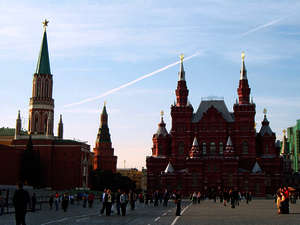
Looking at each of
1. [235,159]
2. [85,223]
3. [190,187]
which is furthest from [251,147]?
[85,223]

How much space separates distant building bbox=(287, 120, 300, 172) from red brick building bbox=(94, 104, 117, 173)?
213 feet

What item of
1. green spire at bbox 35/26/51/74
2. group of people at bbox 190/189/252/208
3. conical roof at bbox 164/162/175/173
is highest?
green spire at bbox 35/26/51/74

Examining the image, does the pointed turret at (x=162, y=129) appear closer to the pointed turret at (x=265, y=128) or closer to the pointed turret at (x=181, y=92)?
the pointed turret at (x=181, y=92)

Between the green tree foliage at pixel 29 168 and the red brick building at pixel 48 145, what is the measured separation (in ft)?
5.81

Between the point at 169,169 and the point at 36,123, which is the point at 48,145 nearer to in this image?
the point at 36,123

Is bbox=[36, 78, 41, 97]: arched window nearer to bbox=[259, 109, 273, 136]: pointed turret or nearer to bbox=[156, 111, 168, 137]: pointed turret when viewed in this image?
bbox=[156, 111, 168, 137]: pointed turret

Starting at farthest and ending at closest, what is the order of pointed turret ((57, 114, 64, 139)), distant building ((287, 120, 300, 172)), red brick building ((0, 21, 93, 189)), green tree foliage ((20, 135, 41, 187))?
distant building ((287, 120, 300, 172)) < pointed turret ((57, 114, 64, 139)) < red brick building ((0, 21, 93, 189)) < green tree foliage ((20, 135, 41, 187))

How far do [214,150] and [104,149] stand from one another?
6324cm

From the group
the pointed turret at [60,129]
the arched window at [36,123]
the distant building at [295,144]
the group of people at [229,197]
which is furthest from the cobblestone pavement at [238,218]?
the distant building at [295,144]

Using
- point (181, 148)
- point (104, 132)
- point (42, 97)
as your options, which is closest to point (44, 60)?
point (42, 97)

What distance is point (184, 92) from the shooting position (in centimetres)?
10444

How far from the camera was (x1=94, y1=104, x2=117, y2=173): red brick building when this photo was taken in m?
157

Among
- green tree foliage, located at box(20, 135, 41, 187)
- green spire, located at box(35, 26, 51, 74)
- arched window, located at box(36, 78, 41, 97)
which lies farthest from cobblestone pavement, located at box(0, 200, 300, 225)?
green spire, located at box(35, 26, 51, 74)

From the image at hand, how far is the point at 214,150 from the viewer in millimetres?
100688
